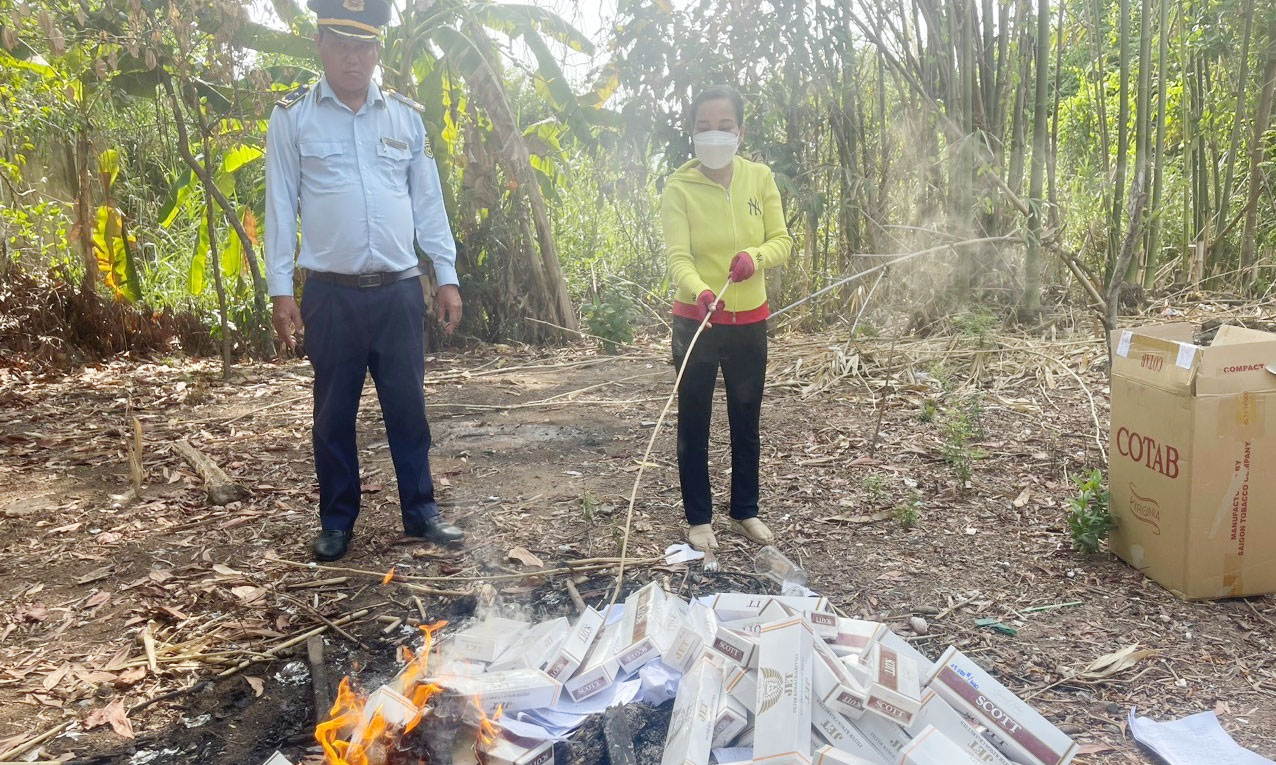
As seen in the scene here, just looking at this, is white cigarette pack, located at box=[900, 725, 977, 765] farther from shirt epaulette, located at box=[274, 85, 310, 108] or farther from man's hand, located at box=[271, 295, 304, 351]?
shirt epaulette, located at box=[274, 85, 310, 108]

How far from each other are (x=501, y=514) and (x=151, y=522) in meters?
1.62

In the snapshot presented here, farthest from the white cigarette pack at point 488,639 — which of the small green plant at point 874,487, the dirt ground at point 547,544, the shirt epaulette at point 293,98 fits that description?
the shirt epaulette at point 293,98

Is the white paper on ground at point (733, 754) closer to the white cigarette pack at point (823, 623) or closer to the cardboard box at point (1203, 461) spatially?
the white cigarette pack at point (823, 623)

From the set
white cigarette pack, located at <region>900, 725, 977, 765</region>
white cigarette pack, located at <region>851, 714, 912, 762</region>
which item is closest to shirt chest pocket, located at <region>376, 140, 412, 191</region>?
white cigarette pack, located at <region>851, 714, 912, 762</region>

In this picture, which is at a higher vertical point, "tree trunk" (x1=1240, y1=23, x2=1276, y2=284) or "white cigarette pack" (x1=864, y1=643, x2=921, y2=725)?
"tree trunk" (x1=1240, y1=23, x2=1276, y2=284)

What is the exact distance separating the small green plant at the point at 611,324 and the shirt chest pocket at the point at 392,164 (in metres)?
4.87

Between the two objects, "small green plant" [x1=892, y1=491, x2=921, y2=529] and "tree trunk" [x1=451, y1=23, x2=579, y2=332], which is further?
"tree trunk" [x1=451, y1=23, x2=579, y2=332]

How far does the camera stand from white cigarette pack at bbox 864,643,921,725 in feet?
6.61

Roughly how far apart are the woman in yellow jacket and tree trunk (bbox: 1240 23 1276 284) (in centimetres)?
567

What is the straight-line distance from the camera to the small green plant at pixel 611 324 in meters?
8.27

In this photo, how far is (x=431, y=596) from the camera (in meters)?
3.12

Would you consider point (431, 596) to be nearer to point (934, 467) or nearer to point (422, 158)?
point (422, 158)

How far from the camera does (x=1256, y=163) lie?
677cm

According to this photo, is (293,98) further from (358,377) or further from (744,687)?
(744,687)
